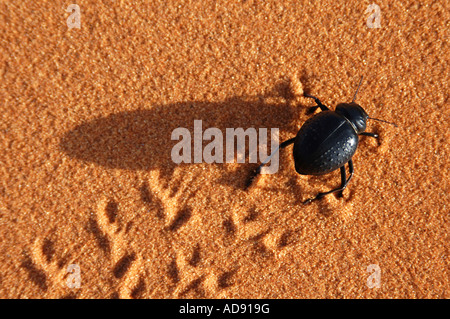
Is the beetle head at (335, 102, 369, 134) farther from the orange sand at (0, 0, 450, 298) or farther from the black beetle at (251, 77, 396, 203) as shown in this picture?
the orange sand at (0, 0, 450, 298)

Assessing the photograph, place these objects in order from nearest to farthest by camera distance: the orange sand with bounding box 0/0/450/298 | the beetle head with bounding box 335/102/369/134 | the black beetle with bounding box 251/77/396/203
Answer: the black beetle with bounding box 251/77/396/203
the beetle head with bounding box 335/102/369/134
the orange sand with bounding box 0/0/450/298

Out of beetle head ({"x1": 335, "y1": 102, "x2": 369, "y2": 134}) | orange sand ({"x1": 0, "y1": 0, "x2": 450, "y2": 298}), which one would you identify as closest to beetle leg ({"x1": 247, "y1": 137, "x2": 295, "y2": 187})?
orange sand ({"x1": 0, "y1": 0, "x2": 450, "y2": 298})

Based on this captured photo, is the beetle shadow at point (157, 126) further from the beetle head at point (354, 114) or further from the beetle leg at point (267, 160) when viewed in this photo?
the beetle head at point (354, 114)

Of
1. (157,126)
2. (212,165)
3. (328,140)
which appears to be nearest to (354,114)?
(328,140)

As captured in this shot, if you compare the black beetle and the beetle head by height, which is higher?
the beetle head

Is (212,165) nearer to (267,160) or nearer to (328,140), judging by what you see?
(267,160)

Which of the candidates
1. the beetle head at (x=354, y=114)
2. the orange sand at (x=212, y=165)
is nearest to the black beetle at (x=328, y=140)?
the beetle head at (x=354, y=114)
